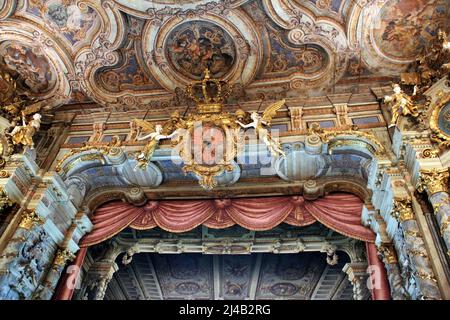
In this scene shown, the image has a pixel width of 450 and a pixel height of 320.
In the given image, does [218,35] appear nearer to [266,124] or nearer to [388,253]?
[266,124]

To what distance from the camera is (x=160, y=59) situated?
8.77 m

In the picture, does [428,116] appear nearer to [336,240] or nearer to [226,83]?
[336,240]

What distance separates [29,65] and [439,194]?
859 centimetres

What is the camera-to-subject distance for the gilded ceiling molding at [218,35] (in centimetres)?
821

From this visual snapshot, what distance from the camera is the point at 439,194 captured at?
545cm

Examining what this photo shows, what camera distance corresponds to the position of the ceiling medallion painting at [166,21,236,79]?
27.7 ft

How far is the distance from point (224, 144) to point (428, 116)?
364cm

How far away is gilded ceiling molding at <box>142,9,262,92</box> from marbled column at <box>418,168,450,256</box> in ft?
14.3

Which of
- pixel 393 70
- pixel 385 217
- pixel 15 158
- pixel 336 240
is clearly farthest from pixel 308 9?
pixel 15 158

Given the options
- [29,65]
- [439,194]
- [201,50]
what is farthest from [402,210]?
[29,65]

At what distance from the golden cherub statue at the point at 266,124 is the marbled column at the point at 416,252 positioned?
7.48 ft

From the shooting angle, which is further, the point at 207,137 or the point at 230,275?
the point at 230,275

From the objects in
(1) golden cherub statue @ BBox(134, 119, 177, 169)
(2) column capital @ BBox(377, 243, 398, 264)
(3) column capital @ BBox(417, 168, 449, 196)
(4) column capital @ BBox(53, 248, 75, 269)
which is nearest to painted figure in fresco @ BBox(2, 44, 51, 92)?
(1) golden cherub statue @ BBox(134, 119, 177, 169)

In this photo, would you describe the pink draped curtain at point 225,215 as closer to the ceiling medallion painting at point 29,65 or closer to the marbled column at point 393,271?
the marbled column at point 393,271
